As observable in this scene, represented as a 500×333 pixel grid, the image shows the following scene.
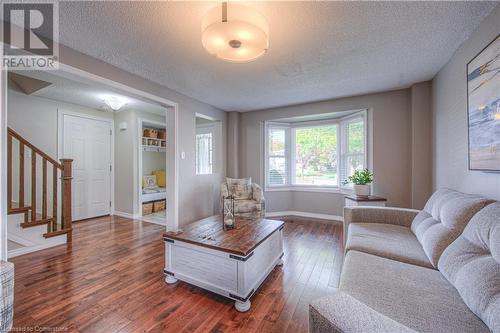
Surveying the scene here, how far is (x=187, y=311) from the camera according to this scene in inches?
64.2

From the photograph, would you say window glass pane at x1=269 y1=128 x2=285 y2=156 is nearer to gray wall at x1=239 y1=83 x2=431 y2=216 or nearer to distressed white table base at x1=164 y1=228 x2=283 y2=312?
gray wall at x1=239 y1=83 x2=431 y2=216

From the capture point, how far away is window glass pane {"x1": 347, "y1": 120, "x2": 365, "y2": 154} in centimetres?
383

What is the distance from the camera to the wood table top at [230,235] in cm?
174

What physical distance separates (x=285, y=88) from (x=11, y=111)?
4424mm

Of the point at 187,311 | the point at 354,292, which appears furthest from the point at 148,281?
the point at 354,292

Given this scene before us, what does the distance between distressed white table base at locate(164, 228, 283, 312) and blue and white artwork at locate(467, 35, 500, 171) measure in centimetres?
191

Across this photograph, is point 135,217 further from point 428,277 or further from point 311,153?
point 428,277

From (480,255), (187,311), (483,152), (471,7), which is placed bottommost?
(187,311)

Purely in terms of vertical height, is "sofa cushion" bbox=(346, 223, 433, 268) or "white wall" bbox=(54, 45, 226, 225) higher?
"white wall" bbox=(54, 45, 226, 225)

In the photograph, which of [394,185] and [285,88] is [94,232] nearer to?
[285,88]

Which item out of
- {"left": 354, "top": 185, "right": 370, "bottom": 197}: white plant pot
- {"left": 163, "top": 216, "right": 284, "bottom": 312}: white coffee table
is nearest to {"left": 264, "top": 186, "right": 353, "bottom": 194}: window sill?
{"left": 354, "top": 185, "right": 370, "bottom": 197}: white plant pot

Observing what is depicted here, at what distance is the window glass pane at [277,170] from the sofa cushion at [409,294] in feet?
10.5

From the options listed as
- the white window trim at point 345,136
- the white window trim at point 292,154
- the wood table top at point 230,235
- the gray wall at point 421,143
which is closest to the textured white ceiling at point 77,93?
the wood table top at point 230,235

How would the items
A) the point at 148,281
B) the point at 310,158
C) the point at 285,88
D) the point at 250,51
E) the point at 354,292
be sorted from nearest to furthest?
the point at 354,292 → the point at 250,51 → the point at 148,281 → the point at 285,88 → the point at 310,158
